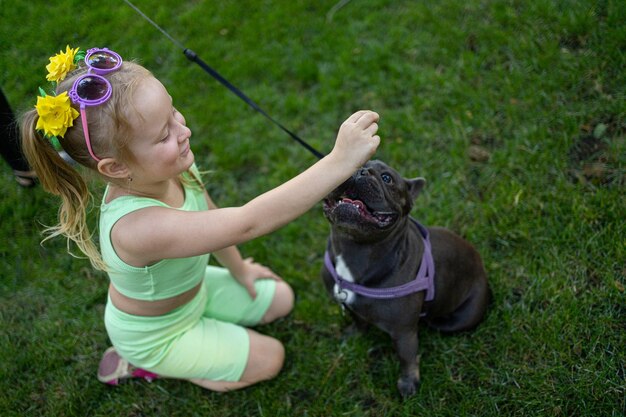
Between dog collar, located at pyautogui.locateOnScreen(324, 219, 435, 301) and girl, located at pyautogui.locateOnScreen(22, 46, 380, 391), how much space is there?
0.76 metres

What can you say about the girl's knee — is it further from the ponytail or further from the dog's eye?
the dog's eye

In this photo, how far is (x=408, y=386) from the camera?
3145 mm

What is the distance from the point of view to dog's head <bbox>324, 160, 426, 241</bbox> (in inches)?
98.9

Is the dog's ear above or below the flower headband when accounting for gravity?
below

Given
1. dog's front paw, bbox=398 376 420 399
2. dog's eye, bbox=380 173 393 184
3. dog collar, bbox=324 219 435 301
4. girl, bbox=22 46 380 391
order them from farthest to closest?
dog's front paw, bbox=398 376 420 399, dog collar, bbox=324 219 435 301, dog's eye, bbox=380 173 393 184, girl, bbox=22 46 380 391

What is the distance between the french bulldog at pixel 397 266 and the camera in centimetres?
256

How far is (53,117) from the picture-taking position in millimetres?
2162

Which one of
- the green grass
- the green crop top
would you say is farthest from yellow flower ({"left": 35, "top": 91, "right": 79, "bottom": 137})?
the green grass

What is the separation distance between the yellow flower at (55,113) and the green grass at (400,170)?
189 cm

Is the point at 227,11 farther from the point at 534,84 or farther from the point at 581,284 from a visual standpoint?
the point at 581,284

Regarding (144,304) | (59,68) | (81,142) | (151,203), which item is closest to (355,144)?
(151,203)

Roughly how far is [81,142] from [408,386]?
2.23 metres

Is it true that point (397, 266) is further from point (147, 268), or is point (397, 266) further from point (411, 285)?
point (147, 268)

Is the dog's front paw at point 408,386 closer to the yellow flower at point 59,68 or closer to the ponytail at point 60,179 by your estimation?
the ponytail at point 60,179
